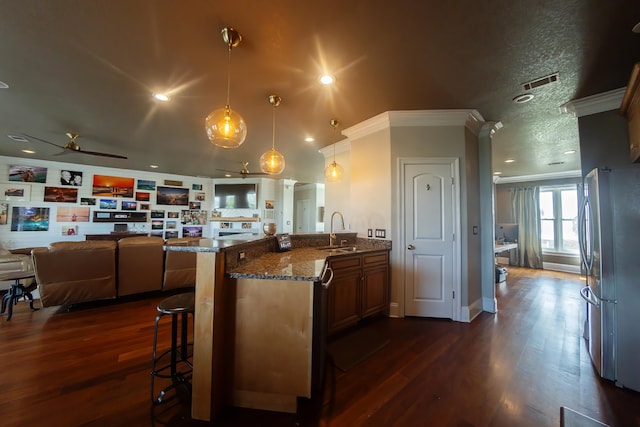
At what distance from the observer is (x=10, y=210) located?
212 inches

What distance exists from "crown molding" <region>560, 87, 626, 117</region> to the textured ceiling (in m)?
0.11

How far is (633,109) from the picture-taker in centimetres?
215

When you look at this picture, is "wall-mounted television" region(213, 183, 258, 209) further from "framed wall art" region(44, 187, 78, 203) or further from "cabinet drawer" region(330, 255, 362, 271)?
"cabinet drawer" region(330, 255, 362, 271)

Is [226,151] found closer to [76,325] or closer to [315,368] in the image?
[76,325]

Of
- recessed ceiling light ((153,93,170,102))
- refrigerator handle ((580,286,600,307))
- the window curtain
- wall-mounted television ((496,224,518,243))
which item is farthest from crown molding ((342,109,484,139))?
the window curtain

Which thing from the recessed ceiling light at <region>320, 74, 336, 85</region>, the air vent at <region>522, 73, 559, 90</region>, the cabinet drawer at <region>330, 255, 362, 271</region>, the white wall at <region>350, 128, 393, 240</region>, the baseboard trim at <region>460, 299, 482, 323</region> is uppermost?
the recessed ceiling light at <region>320, 74, 336, 85</region>

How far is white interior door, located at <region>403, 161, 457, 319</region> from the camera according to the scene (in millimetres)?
3014

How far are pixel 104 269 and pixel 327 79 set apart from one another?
13.1 feet

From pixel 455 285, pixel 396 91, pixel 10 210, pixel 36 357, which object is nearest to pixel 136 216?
pixel 10 210

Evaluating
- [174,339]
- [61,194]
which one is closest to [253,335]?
[174,339]

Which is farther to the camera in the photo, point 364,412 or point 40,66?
point 40,66

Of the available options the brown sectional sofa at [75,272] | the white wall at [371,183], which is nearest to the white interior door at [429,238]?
the white wall at [371,183]

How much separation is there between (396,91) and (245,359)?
2836mm

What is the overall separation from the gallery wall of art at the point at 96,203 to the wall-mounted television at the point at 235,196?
0.18 meters
